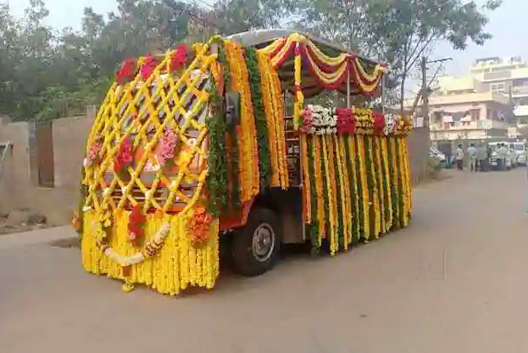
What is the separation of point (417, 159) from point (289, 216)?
1557cm

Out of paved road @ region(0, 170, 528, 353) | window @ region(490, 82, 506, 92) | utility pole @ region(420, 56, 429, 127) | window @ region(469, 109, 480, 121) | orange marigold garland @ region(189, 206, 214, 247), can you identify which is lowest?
paved road @ region(0, 170, 528, 353)

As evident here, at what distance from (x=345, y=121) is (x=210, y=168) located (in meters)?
3.05

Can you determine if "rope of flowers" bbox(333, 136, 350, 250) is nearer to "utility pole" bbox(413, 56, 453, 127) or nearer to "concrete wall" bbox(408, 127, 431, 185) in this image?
"concrete wall" bbox(408, 127, 431, 185)

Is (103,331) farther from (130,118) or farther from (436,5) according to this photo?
(436,5)

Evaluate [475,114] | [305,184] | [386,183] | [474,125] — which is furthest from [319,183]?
[475,114]

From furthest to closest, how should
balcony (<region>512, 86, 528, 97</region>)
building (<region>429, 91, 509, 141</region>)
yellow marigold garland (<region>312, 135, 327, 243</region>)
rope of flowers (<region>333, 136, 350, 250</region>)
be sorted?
balcony (<region>512, 86, 528, 97</region>)
building (<region>429, 91, 509, 141</region>)
rope of flowers (<region>333, 136, 350, 250</region>)
yellow marigold garland (<region>312, 135, 327, 243</region>)

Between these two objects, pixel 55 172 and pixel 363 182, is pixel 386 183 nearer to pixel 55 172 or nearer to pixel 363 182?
pixel 363 182

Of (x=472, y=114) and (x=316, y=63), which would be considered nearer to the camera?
(x=316, y=63)

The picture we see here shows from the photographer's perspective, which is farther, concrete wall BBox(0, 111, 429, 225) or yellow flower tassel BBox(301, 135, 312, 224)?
concrete wall BBox(0, 111, 429, 225)

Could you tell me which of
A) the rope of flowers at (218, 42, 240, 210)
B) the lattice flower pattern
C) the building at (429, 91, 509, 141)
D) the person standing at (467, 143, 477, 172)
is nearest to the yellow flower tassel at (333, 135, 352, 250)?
the rope of flowers at (218, 42, 240, 210)

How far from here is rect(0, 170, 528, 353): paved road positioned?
432 centimetres

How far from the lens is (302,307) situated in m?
A: 5.25

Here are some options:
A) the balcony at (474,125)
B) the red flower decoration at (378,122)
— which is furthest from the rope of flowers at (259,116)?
the balcony at (474,125)

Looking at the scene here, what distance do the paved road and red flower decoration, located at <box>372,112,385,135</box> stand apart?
76.7 inches
